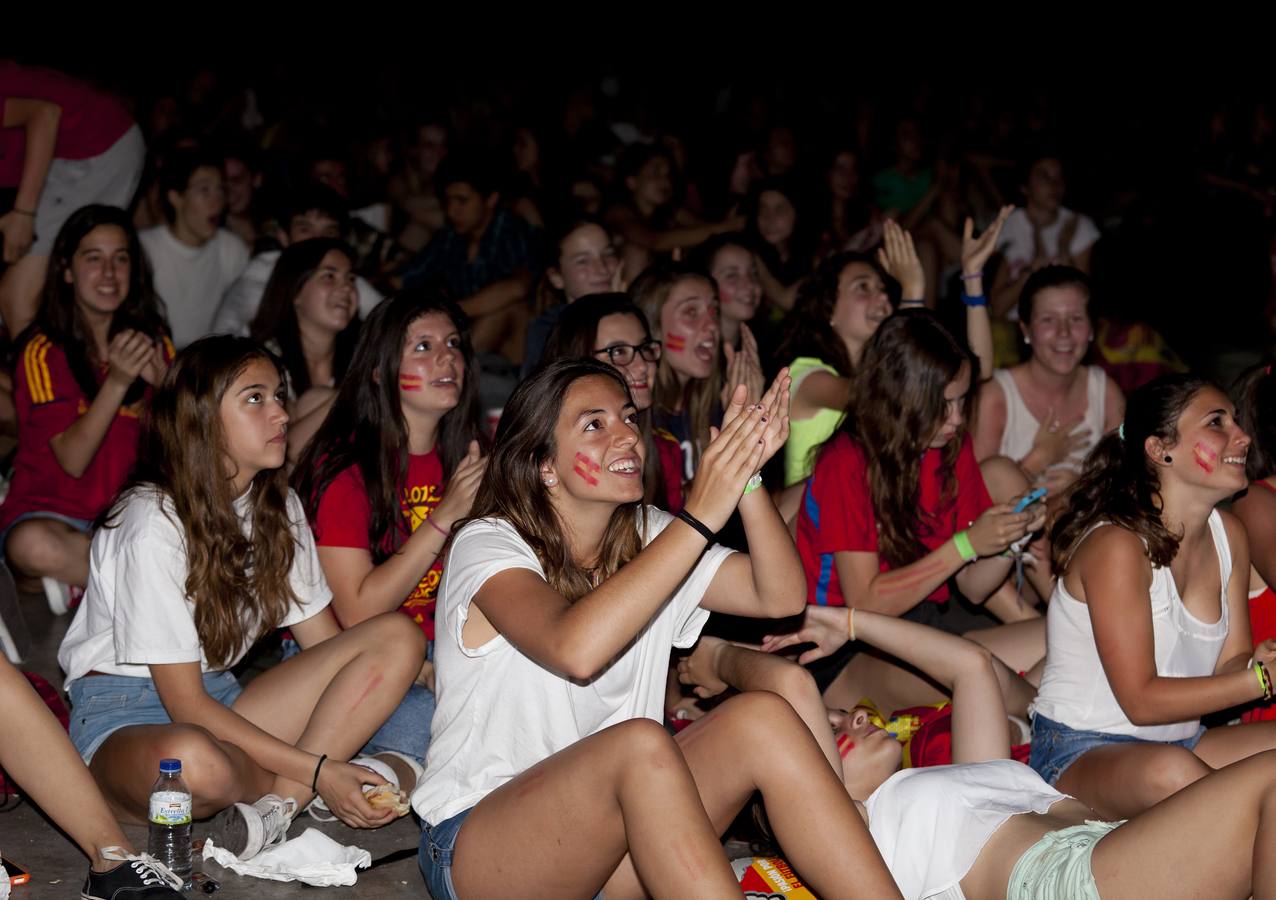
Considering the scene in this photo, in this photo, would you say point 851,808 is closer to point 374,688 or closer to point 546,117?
point 374,688

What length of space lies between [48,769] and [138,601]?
1.58ft

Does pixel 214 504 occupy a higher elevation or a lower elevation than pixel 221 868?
higher

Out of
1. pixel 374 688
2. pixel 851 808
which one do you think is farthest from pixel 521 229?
pixel 851 808

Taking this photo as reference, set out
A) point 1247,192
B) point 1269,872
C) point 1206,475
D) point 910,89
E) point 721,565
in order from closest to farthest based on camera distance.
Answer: point 1269,872
point 721,565
point 1206,475
point 1247,192
point 910,89

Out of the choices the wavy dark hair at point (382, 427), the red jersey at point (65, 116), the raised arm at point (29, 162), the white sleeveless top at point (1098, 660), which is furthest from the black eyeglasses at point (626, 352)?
the red jersey at point (65, 116)

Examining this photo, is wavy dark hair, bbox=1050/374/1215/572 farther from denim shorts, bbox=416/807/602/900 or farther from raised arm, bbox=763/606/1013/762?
denim shorts, bbox=416/807/602/900

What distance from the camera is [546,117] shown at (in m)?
11.7

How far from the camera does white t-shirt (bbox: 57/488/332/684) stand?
340 centimetres

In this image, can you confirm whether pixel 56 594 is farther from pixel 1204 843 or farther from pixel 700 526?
pixel 1204 843

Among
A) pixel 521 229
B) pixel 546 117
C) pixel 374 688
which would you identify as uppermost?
pixel 546 117

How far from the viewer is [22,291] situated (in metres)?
5.91

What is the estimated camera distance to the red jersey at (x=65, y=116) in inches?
228

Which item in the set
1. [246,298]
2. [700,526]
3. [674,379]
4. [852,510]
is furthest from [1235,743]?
[246,298]

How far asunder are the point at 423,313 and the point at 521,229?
3.21 m
